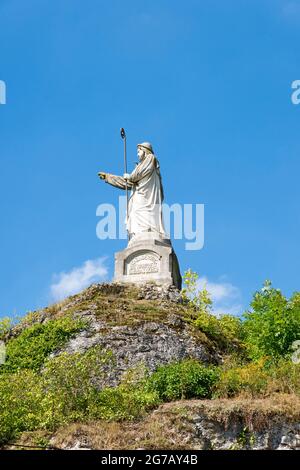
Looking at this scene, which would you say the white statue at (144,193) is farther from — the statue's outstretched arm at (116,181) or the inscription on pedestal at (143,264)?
the inscription on pedestal at (143,264)

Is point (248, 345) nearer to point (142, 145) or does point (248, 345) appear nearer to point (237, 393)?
point (237, 393)

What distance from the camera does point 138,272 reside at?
31.1m

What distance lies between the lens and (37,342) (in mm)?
26453

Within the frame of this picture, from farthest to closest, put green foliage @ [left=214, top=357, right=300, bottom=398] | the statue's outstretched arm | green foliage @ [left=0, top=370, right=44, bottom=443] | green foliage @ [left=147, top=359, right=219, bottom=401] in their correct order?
the statue's outstretched arm, green foliage @ [left=147, top=359, right=219, bottom=401], green foliage @ [left=214, top=357, right=300, bottom=398], green foliage @ [left=0, top=370, right=44, bottom=443]

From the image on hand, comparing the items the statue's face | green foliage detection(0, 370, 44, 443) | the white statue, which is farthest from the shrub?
the statue's face

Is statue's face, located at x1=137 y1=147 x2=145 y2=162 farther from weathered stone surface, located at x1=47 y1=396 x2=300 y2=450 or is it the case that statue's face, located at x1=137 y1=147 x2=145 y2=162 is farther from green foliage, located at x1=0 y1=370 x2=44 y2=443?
weathered stone surface, located at x1=47 y1=396 x2=300 y2=450

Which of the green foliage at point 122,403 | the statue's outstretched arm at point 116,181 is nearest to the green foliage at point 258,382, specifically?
the green foliage at point 122,403

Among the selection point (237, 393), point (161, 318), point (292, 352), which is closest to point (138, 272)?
point (161, 318)

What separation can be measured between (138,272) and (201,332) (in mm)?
4322

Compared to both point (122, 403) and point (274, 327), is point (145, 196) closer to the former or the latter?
point (274, 327)

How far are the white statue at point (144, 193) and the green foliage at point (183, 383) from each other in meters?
9.48

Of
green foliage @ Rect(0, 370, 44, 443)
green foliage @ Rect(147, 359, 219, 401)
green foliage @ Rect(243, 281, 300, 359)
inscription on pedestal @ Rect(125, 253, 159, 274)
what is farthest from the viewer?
inscription on pedestal @ Rect(125, 253, 159, 274)

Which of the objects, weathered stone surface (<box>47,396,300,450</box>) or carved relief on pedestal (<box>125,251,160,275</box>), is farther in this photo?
carved relief on pedestal (<box>125,251,160,275</box>)

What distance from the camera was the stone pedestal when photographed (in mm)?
30828
